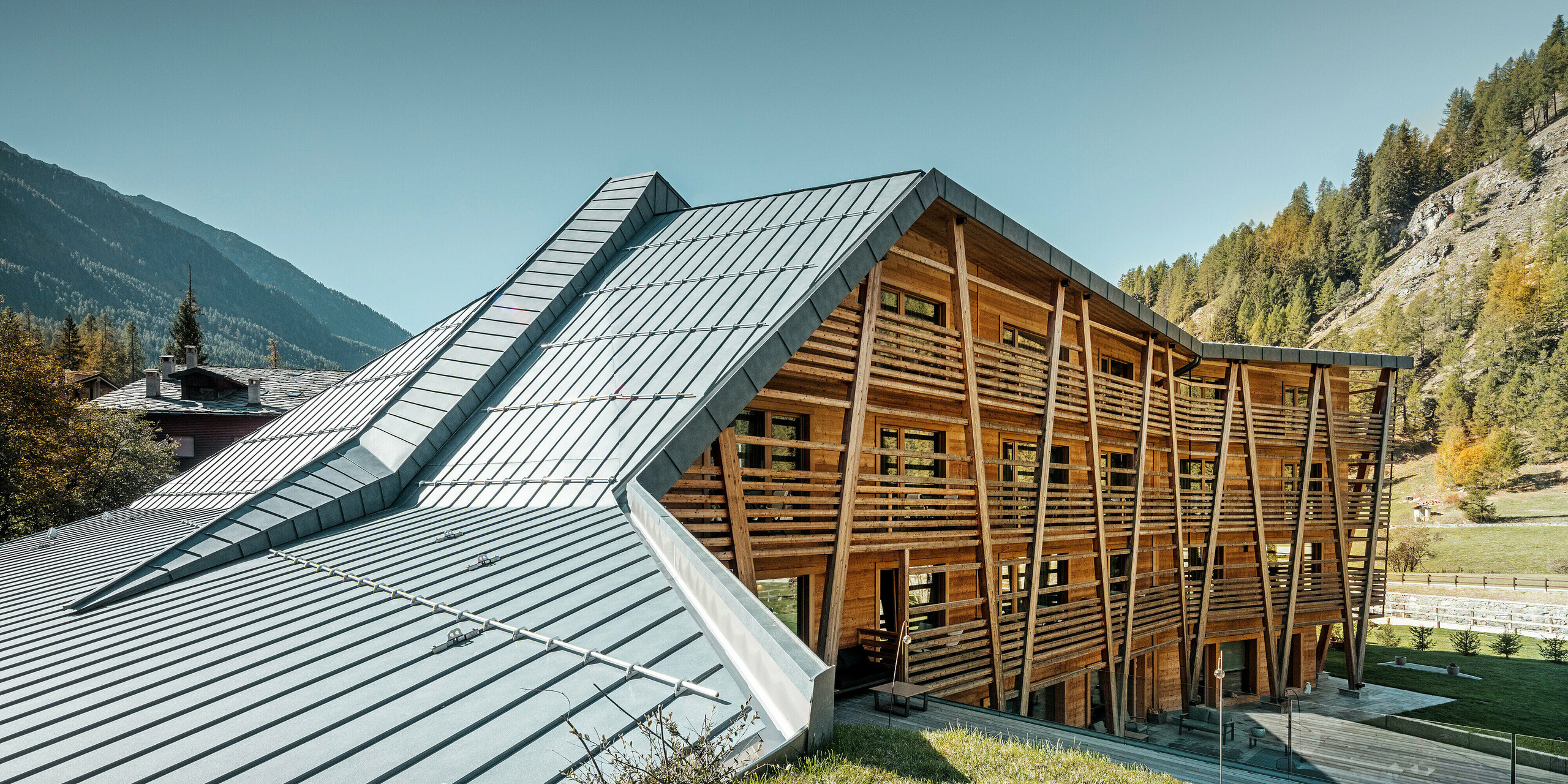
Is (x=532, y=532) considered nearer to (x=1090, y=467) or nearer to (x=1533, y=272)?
(x=1090, y=467)

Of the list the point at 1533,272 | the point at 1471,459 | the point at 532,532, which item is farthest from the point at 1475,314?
the point at 532,532

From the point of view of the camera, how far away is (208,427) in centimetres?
4244

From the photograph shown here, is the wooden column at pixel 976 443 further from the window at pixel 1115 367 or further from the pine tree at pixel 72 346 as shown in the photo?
the pine tree at pixel 72 346

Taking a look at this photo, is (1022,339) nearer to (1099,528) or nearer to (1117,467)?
(1099,528)

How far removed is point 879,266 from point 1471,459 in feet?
270

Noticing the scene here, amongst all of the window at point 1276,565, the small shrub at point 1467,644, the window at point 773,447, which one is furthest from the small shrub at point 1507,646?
the window at point 773,447

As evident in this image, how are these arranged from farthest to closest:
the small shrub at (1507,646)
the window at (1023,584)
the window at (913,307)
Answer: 1. the small shrub at (1507,646)
2. the window at (1023,584)
3. the window at (913,307)

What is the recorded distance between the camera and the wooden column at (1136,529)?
17.4 meters

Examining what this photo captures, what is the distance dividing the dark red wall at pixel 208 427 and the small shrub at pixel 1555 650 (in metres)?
55.1

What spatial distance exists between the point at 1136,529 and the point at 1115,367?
4767 mm

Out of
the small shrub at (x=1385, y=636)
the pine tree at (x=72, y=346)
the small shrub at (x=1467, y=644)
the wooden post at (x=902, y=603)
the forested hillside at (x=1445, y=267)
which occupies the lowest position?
the small shrub at (x=1385, y=636)

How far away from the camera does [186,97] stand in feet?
143

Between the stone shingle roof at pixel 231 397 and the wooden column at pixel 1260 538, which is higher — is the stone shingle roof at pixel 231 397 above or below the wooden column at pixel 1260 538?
above

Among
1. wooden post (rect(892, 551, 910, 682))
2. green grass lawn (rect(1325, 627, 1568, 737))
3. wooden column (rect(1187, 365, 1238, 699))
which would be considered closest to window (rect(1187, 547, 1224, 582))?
wooden column (rect(1187, 365, 1238, 699))
